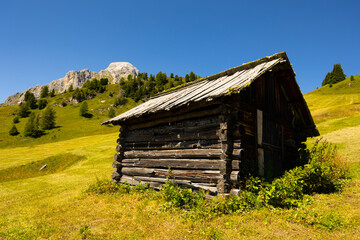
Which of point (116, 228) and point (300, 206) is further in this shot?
point (300, 206)

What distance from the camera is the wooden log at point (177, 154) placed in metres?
7.81

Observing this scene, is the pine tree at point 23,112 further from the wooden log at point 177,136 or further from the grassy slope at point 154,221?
the wooden log at point 177,136

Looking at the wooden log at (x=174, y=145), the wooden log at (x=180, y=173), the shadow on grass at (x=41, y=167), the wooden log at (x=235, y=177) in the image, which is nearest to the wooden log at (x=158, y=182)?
the wooden log at (x=180, y=173)

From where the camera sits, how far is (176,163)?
29.2 feet

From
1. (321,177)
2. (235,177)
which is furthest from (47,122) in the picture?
(321,177)

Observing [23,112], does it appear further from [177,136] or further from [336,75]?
[336,75]

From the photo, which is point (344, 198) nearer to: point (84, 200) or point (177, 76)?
point (84, 200)

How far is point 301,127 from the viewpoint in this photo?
1312cm

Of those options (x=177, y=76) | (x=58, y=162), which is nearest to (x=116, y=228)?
(x=58, y=162)

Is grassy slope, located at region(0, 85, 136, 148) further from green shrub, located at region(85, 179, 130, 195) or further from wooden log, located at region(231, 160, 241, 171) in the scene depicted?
wooden log, located at region(231, 160, 241, 171)

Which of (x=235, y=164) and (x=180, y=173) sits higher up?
(x=235, y=164)

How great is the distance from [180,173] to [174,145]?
119 cm

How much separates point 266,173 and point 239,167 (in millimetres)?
1971

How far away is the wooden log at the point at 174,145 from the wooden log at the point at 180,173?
94 cm
